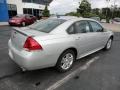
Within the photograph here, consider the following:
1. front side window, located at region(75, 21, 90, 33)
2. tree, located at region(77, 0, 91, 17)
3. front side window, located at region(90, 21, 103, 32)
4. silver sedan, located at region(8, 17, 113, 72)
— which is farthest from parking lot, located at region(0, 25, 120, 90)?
tree, located at region(77, 0, 91, 17)

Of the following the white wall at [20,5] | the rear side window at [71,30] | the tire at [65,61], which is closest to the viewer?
the tire at [65,61]

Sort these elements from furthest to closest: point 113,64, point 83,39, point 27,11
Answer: point 27,11, point 113,64, point 83,39

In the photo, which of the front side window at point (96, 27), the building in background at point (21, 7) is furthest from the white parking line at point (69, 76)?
the building in background at point (21, 7)

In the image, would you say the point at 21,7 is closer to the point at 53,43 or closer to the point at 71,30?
the point at 71,30

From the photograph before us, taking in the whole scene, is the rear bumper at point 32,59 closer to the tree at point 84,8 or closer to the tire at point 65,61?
the tire at point 65,61

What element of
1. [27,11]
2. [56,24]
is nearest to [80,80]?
[56,24]

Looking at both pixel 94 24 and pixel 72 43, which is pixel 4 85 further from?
pixel 94 24

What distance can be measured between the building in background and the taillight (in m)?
19.0

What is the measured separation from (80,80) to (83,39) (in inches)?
51.0

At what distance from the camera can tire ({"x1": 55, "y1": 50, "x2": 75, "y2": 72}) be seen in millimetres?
3672

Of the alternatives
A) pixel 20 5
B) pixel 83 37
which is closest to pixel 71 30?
pixel 83 37

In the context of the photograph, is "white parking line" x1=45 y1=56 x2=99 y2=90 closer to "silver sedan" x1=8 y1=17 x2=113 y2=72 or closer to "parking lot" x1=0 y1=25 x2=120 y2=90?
"parking lot" x1=0 y1=25 x2=120 y2=90

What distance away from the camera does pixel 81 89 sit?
10.3 feet

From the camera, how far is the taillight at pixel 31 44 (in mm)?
3030
